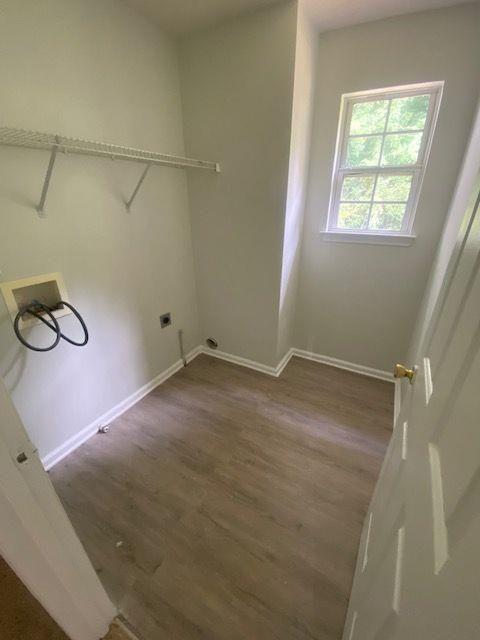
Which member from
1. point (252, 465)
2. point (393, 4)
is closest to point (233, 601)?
point (252, 465)

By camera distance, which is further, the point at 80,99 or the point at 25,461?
the point at 80,99

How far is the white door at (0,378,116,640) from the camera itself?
24.3 inches

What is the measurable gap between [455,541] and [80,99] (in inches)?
83.9

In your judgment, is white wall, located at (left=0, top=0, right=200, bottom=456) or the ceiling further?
the ceiling

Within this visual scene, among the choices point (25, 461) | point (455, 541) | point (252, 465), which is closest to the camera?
point (455, 541)

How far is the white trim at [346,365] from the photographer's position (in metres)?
2.40

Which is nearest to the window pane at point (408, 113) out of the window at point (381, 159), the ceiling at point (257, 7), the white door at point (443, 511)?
the window at point (381, 159)

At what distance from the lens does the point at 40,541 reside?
727 mm

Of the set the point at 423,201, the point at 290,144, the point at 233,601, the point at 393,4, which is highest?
the point at 393,4

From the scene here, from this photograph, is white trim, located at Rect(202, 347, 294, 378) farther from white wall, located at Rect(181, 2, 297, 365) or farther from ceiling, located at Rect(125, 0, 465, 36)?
ceiling, located at Rect(125, 0, 465, 36)

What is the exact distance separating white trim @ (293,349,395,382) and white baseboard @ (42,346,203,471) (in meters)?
1.24

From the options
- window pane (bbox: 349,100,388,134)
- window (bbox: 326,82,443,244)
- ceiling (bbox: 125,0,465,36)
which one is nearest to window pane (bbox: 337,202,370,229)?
window (bbox: 326,82,443,244)

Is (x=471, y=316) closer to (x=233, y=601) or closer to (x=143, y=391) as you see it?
(x=233, y=601)

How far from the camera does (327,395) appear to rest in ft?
7.30
